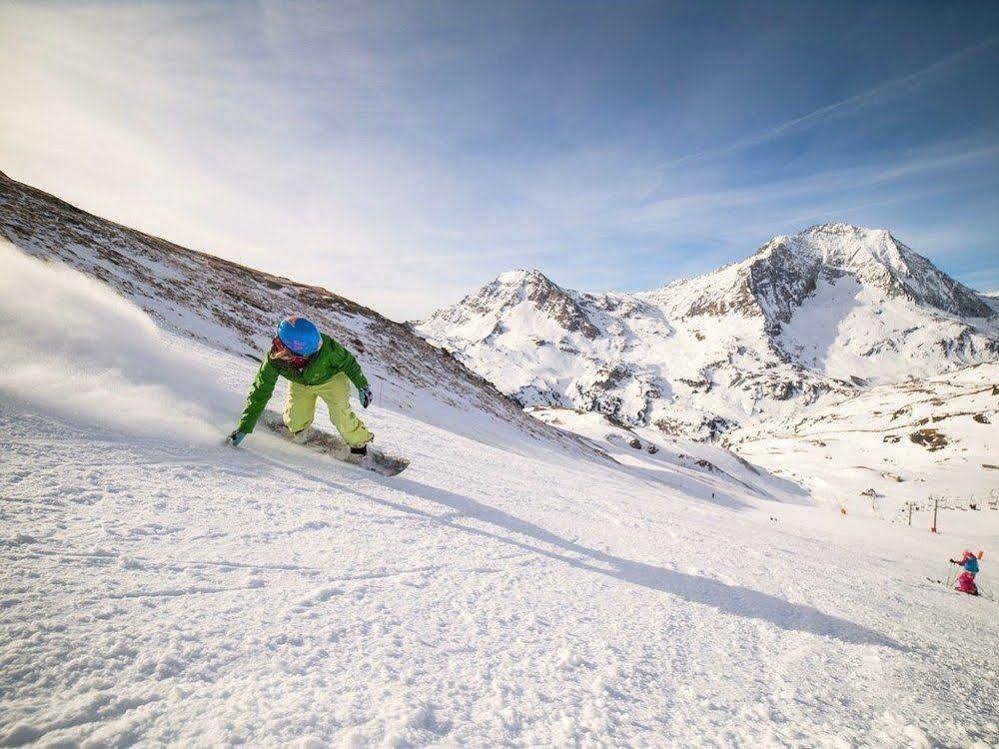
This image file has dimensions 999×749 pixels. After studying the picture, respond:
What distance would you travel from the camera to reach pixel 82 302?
22.7 ft

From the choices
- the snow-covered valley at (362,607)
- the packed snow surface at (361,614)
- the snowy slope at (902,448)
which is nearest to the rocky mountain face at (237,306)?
the snow-covered valley at (362,607)

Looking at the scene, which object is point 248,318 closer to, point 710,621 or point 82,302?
point 82,302

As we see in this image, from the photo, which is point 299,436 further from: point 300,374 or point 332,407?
point 300,374

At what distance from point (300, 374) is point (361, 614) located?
4.01 metres

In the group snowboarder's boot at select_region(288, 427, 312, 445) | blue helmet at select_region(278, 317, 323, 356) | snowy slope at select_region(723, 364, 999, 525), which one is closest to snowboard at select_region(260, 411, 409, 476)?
snowboarder's boot at select_region(288, 427, 312, 445)

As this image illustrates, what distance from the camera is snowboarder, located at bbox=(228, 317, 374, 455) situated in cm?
568

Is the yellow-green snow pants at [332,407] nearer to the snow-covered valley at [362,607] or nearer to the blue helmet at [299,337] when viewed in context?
the snow-covered valley at [362,607]

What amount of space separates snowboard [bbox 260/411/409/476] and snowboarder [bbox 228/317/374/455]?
0.10 m

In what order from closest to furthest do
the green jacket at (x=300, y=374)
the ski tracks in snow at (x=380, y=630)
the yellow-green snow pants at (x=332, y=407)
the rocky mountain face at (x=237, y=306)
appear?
the ski tracks in snow at (x=380, y=630), the green jacket at (x=300, y=374), the yellow-green snow pants at (x=332, y=407), the rocky mountain face at (x=237, y=306)

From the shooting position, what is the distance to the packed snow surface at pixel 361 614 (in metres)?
2.03

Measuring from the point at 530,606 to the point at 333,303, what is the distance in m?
39.1

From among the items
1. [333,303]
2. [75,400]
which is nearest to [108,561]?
[75,400]

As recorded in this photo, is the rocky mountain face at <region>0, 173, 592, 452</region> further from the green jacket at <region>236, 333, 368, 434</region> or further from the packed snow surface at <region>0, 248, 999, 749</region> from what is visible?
the packed snow surface at <region>0, 248, 999, 749</region>

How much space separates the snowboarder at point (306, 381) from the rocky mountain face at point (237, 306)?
443 inches
